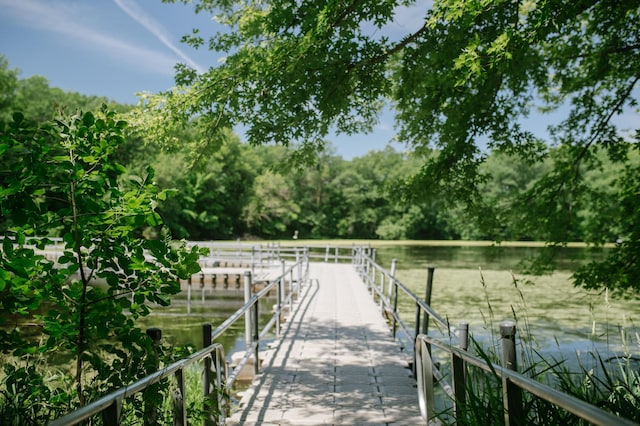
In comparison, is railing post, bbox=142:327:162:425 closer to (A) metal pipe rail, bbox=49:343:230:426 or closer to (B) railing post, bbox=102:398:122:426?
(A) metal pipe rail, bbox=49:343:230:426

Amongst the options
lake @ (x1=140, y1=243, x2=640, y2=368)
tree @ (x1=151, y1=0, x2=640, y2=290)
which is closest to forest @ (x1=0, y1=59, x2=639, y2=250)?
lake @ (x1=140, y1=243, x2=640, y2=368)

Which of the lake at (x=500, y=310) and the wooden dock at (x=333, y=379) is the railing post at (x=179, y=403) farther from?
the lake at (x=500, y=310)

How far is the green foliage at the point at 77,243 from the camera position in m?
2.11

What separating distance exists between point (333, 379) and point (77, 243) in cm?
422

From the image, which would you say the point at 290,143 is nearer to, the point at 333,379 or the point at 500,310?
the point at 333,379

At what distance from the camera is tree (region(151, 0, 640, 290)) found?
Answer: 208 inches

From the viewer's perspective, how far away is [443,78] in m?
6.24

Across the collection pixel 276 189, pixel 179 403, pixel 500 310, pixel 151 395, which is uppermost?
pixel 276 189

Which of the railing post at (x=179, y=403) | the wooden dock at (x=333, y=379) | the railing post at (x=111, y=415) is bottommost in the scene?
the wooden dock at (x=333, y=379)

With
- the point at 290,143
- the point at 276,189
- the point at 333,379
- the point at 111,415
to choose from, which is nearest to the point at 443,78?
the point at 290,143

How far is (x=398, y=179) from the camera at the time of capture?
8242 millimetres

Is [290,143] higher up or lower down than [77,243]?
higher up

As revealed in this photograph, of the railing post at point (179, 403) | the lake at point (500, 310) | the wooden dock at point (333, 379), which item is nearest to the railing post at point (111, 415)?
the railing post at point (179, 403)

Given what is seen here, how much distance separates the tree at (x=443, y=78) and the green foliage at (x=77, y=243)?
3.24 m
